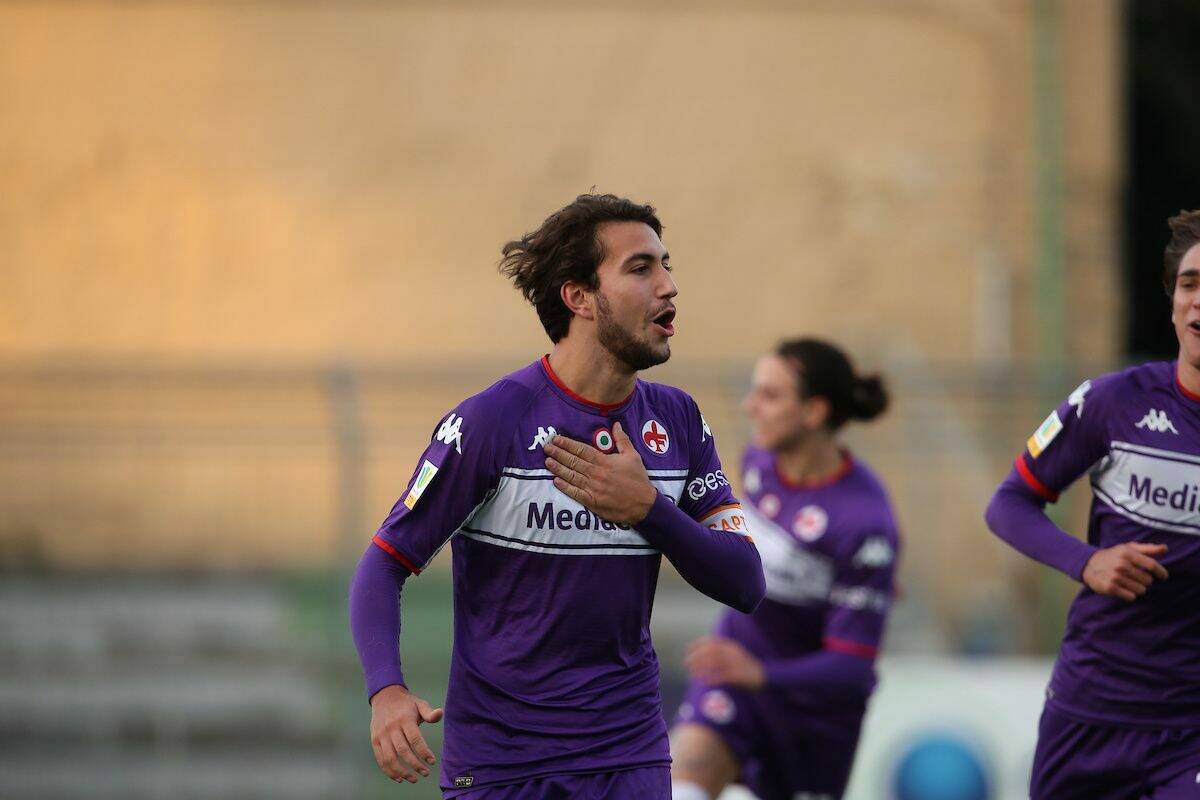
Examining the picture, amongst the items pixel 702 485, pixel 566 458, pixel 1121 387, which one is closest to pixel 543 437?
pixel 566 458

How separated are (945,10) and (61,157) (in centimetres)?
699

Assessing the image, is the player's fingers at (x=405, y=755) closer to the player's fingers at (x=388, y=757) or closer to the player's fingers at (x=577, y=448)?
the player's fingers at (x=388, y=757)

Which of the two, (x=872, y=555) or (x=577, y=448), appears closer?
(x=577, y=448)

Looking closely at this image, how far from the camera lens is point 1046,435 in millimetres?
5094

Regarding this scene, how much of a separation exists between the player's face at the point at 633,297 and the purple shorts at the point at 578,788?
1.06 meters

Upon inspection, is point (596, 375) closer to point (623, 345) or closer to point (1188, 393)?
point (623, 345)

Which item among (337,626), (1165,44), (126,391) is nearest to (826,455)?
(337,626)

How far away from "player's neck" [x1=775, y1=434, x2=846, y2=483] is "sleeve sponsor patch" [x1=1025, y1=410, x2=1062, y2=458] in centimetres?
157

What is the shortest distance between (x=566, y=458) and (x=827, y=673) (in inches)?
92.0

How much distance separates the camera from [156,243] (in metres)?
13.1

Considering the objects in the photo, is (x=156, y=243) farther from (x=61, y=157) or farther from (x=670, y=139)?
(x=670, y=139)

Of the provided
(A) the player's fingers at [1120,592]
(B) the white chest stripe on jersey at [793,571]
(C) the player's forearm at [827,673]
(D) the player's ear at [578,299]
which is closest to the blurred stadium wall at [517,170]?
(B) the white chest stripe on jersey at [793,571]

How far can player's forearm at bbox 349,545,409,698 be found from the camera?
13.9 ft

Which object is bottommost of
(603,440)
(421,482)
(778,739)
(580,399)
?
(778,739)
